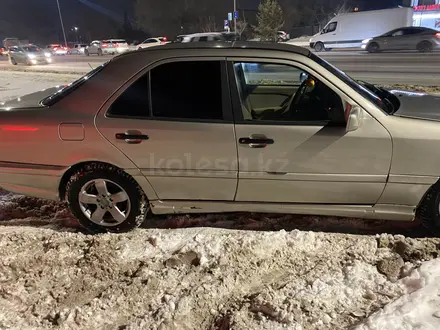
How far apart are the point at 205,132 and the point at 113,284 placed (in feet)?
4.54

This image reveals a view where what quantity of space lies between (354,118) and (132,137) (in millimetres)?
1787

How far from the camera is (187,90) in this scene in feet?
10.4

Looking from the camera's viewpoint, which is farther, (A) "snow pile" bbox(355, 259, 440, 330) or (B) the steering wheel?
(B) the steering wheel

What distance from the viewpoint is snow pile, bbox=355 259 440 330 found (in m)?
2.24

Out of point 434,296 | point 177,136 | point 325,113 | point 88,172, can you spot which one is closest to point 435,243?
point 434,296

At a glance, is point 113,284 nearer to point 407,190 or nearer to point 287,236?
point 287,236

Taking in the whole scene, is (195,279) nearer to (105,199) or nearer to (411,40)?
(105,199)

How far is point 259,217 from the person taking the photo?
3723mm

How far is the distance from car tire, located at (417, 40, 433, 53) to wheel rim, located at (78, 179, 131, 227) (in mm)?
22980

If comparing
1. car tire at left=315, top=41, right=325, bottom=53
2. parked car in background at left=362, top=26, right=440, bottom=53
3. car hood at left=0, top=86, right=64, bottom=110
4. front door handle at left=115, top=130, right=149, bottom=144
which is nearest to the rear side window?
front door handle at left=115, top=130, right=149, bottom=144

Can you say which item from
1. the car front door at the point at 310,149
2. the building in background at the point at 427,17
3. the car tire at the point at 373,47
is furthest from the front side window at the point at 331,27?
the car front door at the point at 310,149

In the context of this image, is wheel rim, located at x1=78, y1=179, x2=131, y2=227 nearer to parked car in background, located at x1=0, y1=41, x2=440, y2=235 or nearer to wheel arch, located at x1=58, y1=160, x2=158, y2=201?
parked car in background, located at x1=0, y1=41, x2=440, y2=235

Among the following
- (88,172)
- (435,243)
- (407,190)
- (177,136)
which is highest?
(177,136)

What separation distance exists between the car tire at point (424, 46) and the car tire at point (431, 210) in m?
21.9
